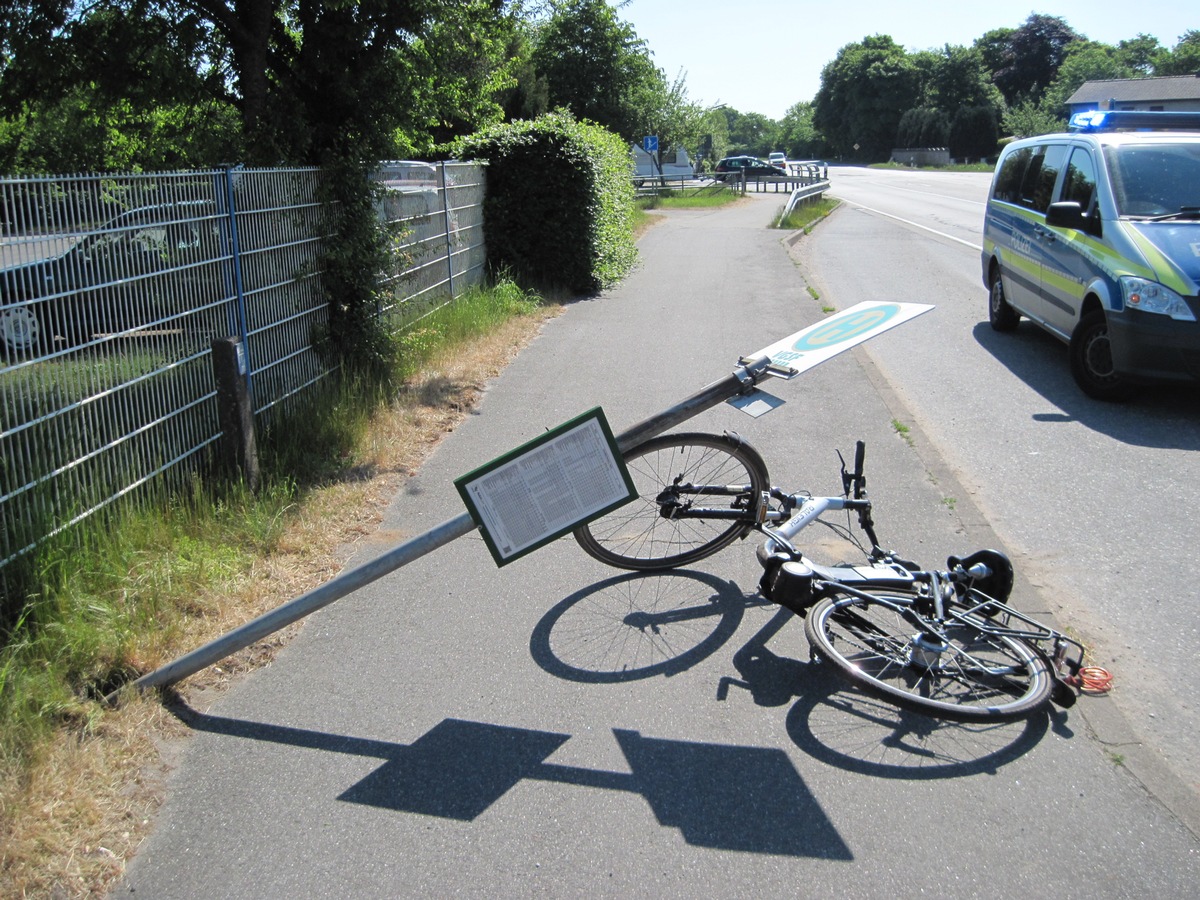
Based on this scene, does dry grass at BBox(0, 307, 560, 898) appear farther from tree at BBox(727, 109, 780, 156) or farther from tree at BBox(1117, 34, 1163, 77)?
tree at BBox(727, 109, 780, 156)

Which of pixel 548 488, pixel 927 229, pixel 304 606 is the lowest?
pixel 304 606

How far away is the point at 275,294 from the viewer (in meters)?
7.56

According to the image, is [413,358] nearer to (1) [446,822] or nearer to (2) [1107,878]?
(1) [446,822]

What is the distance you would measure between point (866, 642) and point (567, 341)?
7830 millimetres

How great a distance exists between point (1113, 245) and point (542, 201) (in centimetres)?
802

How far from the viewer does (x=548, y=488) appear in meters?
4.09

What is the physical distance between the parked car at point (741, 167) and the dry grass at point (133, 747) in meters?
50.2

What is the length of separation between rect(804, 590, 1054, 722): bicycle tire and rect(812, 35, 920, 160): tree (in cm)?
11208

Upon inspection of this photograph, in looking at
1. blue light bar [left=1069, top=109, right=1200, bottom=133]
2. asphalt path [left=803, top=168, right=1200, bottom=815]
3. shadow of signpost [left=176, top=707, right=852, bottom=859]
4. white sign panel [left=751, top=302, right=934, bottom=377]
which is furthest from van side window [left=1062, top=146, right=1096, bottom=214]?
shadow of signpost [left=176, top=707, right=852, bottom=859]

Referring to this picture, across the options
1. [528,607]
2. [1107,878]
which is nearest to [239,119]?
[528,607]

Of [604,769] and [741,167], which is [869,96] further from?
[604,769]

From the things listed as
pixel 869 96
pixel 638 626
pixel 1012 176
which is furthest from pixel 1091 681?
pixel 869 96

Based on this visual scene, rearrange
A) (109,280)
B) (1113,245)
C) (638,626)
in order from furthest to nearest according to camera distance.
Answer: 1. (1113,245)
2. (109,280)
3. (638,626)

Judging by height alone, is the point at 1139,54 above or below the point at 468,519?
above
